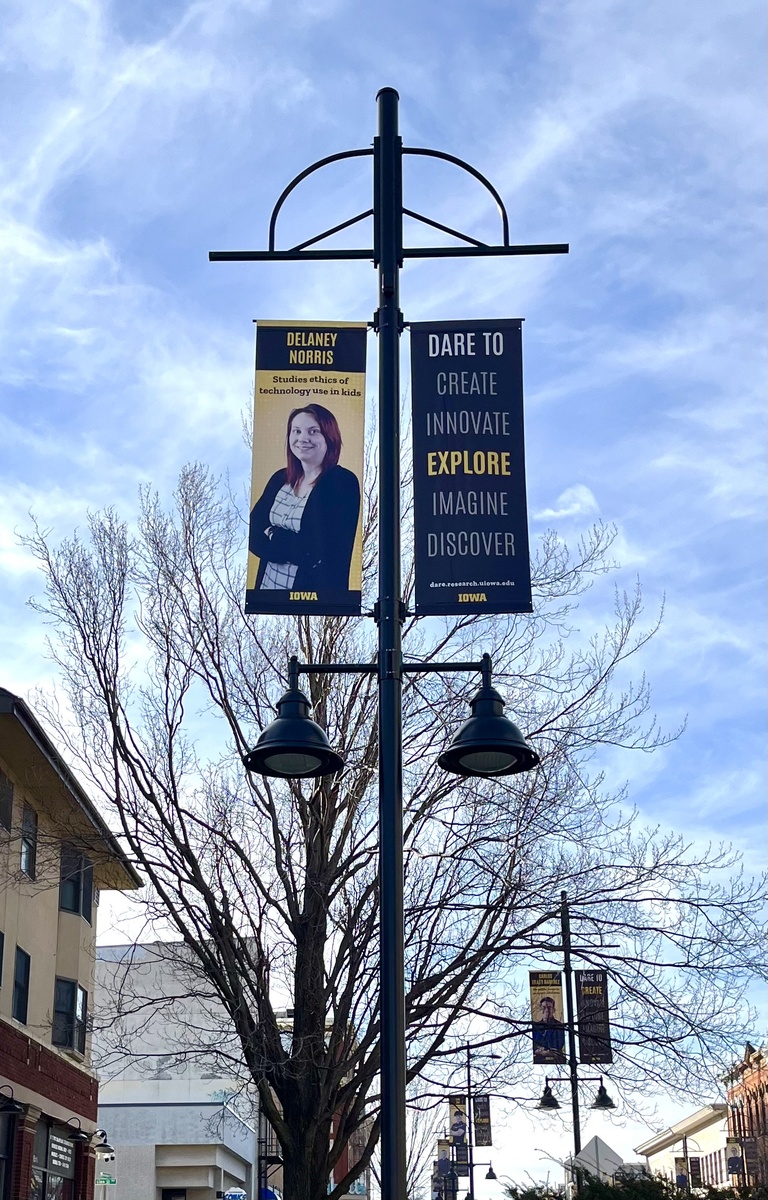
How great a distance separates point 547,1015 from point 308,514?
473 inches

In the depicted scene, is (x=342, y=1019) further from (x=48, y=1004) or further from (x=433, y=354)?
(x=48, y=1004)

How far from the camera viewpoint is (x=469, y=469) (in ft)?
26.5

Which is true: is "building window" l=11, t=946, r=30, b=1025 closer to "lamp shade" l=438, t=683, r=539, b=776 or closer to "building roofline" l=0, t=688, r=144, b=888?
"building roofline" l=0, t=688, r=144, b=888

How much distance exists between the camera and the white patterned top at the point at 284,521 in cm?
795

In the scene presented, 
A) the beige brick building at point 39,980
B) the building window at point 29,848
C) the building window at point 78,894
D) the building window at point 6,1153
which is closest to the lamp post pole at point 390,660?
the beige brick building at point 39,980

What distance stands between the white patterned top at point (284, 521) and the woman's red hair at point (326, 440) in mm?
98

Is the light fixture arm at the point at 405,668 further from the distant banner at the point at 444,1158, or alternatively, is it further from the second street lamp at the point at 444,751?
the distant banner at the point at 444,1158

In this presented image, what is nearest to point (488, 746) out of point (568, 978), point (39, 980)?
point (568, 978)

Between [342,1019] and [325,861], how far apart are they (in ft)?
5.82

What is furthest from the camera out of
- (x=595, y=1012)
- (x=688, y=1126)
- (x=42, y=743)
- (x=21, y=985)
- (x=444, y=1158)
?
(x=688, y=1126)

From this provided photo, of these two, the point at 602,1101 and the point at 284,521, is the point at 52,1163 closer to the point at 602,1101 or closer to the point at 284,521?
the point at 602,1101

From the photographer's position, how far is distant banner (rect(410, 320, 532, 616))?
25.8 ft

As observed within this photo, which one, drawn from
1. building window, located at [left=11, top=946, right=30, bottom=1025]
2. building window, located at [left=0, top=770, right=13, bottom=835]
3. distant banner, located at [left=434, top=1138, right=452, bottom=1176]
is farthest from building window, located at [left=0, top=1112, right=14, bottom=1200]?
distant banner, located at [left=434, top=1138, right=452, bottom=1176]

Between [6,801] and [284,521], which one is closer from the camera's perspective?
[284,521]
